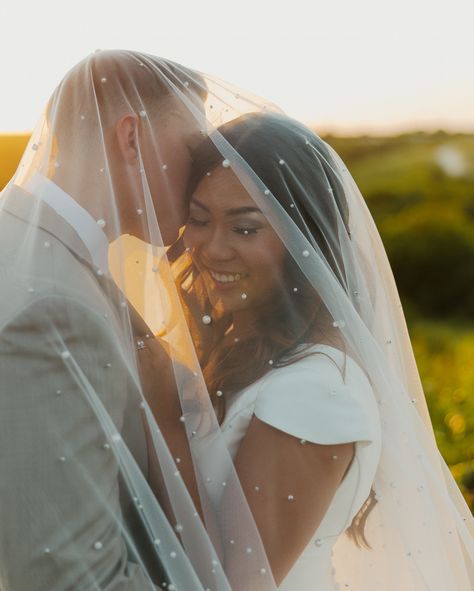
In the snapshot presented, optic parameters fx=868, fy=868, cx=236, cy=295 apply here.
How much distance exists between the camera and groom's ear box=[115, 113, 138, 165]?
6.07 feet

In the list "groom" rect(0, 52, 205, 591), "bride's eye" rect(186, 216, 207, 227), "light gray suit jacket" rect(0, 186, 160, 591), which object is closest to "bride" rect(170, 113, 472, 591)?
"bride's eye" rect(186, 216, 207, 227)

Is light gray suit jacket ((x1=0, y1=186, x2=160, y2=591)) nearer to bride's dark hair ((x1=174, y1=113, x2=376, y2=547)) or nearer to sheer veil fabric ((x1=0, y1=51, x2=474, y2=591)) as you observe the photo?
sheer veil fabric ((x1=0, y1=51, x2=474, y2=591))

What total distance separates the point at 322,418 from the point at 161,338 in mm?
387

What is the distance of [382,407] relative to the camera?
2.04 metres

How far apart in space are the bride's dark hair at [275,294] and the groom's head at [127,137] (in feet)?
0.21

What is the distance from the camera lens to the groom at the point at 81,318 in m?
1.63

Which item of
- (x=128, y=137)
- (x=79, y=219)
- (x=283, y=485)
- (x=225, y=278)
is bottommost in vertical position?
(x=283, y=485)

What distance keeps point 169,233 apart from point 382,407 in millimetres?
643

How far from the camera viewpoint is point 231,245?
1.95 metres

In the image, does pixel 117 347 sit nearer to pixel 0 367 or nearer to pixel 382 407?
pixel 0 367

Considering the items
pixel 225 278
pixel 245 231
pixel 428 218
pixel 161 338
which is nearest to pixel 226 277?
pixel 225 278

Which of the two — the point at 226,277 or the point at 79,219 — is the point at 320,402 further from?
the point at 79,219

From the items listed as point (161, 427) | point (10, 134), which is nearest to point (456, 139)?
point (10, 134)

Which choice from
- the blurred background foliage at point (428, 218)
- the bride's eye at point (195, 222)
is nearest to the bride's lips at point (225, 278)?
the bride's eye at point (195, 222)
